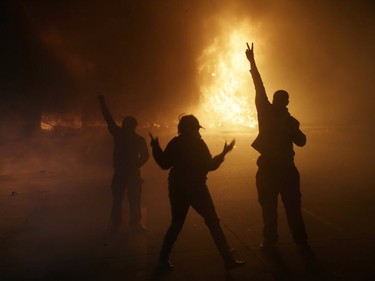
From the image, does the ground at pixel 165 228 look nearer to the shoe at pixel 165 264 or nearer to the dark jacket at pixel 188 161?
the shoe at pixel 165 264

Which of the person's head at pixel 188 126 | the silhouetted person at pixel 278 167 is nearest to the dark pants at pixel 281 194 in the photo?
the silhouetted person at pixel 278 167

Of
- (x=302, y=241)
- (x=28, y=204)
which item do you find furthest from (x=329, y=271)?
(x=28, y=204)

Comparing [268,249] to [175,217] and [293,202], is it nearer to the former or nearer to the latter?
[293,202]

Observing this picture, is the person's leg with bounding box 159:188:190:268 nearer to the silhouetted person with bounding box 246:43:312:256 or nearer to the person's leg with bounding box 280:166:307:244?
the silhouetted person with bounding box 246:43:312:256

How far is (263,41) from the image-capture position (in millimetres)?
24906

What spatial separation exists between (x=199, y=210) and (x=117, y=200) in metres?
2.24

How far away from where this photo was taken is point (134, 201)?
6.62 meters

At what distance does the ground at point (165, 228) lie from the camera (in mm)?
4707

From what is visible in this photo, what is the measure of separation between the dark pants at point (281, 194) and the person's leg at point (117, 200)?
221 cm

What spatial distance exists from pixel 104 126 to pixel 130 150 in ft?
46.9

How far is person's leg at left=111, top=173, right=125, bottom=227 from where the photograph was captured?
21.3 ft

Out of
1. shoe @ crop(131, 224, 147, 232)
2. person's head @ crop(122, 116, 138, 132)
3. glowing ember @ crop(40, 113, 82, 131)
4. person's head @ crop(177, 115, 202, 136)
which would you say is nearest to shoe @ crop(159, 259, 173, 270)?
person's head @ crop(177, 115, 202, 136)

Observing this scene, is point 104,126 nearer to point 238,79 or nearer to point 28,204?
point 238,79

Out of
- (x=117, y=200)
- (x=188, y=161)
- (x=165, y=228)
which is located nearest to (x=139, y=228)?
(x=165, y=228)
